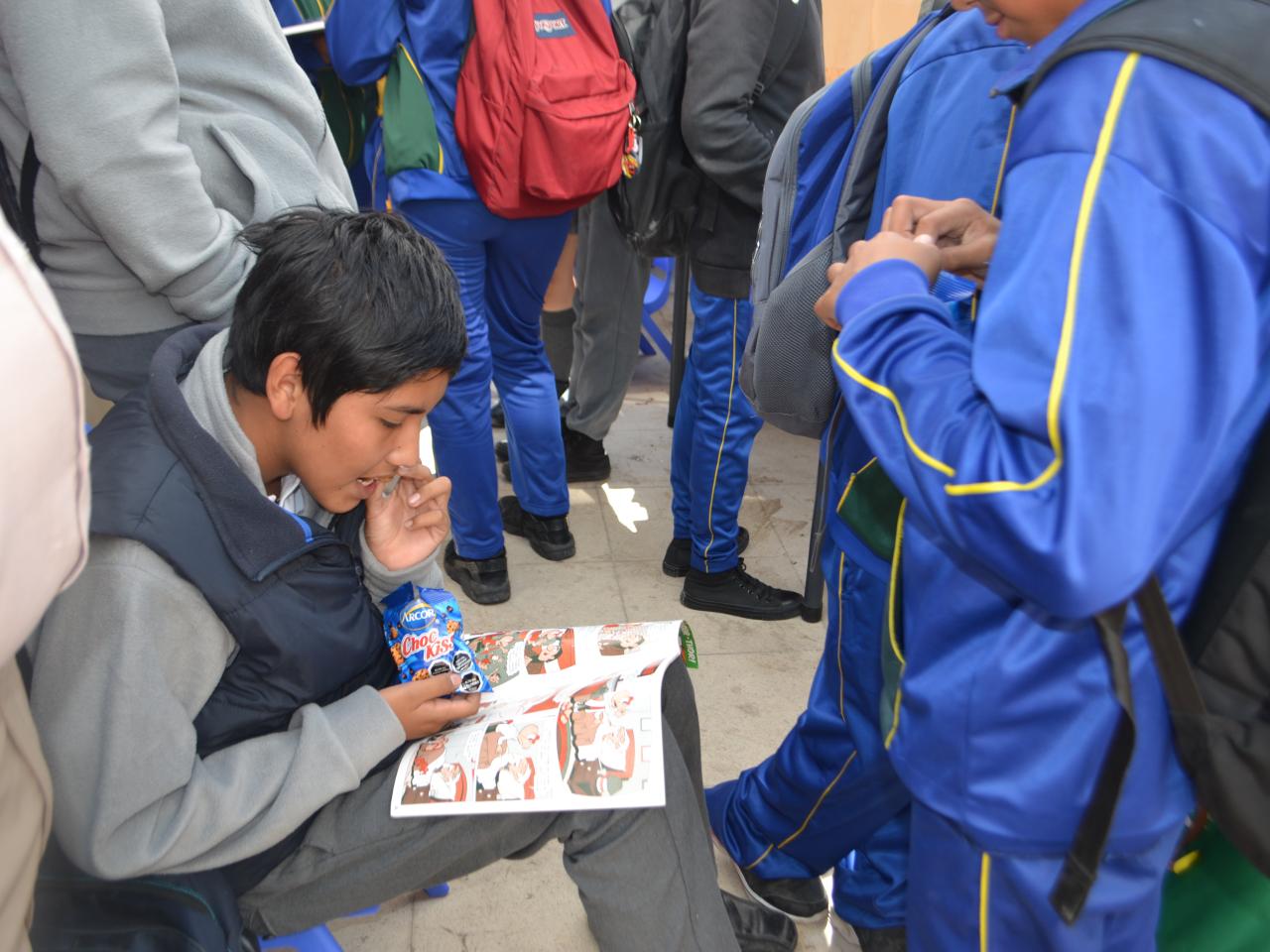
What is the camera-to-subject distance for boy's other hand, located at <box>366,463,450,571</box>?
137cm

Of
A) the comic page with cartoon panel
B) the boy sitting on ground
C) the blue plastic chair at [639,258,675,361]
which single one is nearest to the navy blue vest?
the boy sitting on ground

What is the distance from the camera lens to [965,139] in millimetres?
1080

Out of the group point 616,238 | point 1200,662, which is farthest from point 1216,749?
point 616,238

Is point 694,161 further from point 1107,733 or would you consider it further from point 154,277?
point 1107,733

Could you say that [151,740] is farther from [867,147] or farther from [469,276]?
[469,276]

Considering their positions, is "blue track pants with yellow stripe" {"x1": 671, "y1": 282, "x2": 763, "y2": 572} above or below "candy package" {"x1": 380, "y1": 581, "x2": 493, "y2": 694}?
below

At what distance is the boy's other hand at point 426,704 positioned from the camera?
117 centimetres

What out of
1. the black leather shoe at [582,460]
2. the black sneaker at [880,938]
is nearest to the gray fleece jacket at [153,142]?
the black sneaker at [880,938]

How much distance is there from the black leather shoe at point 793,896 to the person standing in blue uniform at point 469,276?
1089 millimetres

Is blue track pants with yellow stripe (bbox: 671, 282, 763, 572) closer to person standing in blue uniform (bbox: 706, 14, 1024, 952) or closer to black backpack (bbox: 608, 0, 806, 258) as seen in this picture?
black backpack (bbox: 608, 0, 806, 258)

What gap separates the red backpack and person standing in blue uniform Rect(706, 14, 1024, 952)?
1001 millimetres

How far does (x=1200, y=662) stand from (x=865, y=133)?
72cm

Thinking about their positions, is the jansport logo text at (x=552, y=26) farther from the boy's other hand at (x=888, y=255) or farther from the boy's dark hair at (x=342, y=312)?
the boy's other hand at (x=888, y=255)

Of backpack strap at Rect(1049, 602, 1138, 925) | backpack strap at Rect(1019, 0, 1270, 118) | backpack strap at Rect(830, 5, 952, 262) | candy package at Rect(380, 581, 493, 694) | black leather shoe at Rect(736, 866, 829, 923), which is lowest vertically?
black leather shoe at Rect(736, 866, 829, 923)
